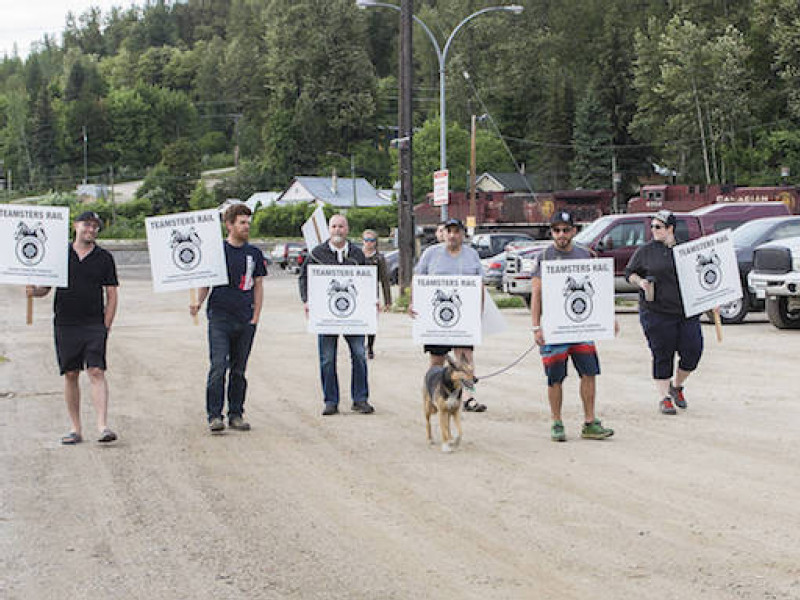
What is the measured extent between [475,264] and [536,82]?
98859mm

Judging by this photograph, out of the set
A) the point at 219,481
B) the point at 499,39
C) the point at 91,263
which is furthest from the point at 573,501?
the point at 499,39

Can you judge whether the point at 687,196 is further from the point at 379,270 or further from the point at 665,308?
the point at 665,308

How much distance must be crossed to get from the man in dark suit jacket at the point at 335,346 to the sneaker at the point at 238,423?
101 cm

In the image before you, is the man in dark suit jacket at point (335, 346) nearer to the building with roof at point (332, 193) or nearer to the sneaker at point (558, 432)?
the sneaker at point (558, 432)

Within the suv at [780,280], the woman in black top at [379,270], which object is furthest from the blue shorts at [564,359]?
the suv at [780,280]

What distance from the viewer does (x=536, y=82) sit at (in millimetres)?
107625

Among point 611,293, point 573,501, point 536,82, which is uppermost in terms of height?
point 536,82

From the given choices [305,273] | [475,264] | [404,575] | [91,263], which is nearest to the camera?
[404,575]

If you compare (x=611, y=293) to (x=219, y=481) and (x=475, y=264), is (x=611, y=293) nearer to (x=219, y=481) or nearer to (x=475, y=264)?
(x=475, y=264)

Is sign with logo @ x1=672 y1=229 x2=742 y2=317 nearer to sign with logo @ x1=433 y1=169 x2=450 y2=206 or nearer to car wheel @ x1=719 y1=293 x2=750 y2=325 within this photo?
car wheel @ x1=719 y1=293 x2=750 y2=325

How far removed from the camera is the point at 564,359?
10266 mm

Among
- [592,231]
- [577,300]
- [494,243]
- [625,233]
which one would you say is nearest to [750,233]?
[625,233]

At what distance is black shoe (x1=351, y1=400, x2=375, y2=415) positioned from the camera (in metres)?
11.9

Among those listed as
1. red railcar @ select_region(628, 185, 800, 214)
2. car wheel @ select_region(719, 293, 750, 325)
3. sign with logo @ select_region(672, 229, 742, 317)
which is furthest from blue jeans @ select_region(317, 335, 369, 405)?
red railcar @ select_region(628, 185, 800, 214)
